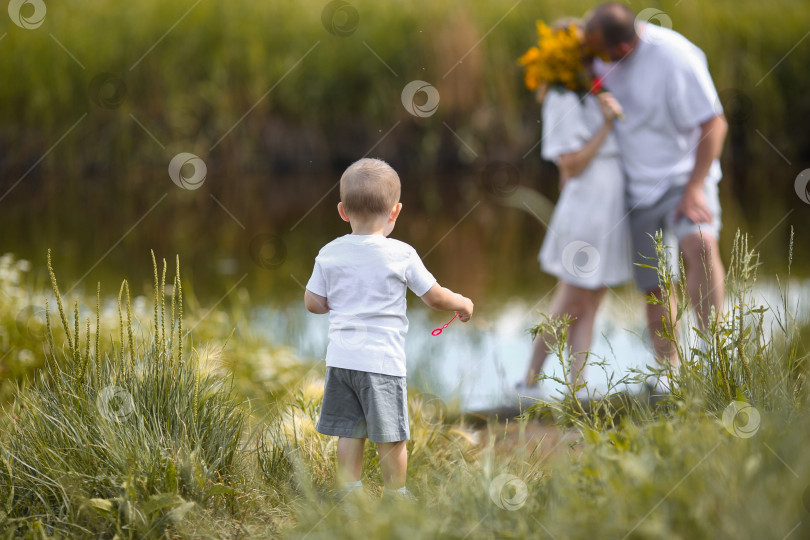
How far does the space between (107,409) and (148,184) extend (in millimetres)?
8874

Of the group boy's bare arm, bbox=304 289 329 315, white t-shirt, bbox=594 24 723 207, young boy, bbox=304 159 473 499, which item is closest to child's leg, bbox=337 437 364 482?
young boy, bbox=304 159 473 499

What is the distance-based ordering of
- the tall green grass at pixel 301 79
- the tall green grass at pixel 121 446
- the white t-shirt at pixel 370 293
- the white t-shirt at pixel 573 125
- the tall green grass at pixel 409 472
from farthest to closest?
the tall green grass at pixel 301 79
the white t-shirt at pixel 573 125
the white t-shirt at pixel 370 293
the tall green grass at pixel 121 446
the tall green grass at pixel 409 472

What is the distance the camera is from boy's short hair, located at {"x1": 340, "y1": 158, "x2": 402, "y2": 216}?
2.30 m

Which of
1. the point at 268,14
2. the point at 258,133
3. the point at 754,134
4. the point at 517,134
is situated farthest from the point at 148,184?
the point at 754,134

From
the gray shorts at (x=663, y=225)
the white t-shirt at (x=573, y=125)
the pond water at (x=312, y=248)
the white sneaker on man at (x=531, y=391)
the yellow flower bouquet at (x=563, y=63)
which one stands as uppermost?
the yellow flower bouquet at (x=563, y=63)

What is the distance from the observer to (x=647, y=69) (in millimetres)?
3826

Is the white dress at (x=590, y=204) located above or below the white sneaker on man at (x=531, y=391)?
above

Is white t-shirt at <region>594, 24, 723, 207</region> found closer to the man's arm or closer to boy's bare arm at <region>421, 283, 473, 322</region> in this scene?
the man's arm

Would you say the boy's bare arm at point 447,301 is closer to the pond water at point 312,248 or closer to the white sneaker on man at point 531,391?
the pond water at point 312,248

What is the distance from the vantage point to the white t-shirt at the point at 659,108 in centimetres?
373

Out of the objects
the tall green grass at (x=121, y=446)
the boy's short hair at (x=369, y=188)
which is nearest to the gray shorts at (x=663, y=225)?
the boy's short hair at (x=369, y=188)

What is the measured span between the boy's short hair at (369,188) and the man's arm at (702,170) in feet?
6.04

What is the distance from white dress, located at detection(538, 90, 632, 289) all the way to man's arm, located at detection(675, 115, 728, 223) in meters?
0.33

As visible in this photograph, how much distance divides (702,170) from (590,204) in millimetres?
507
